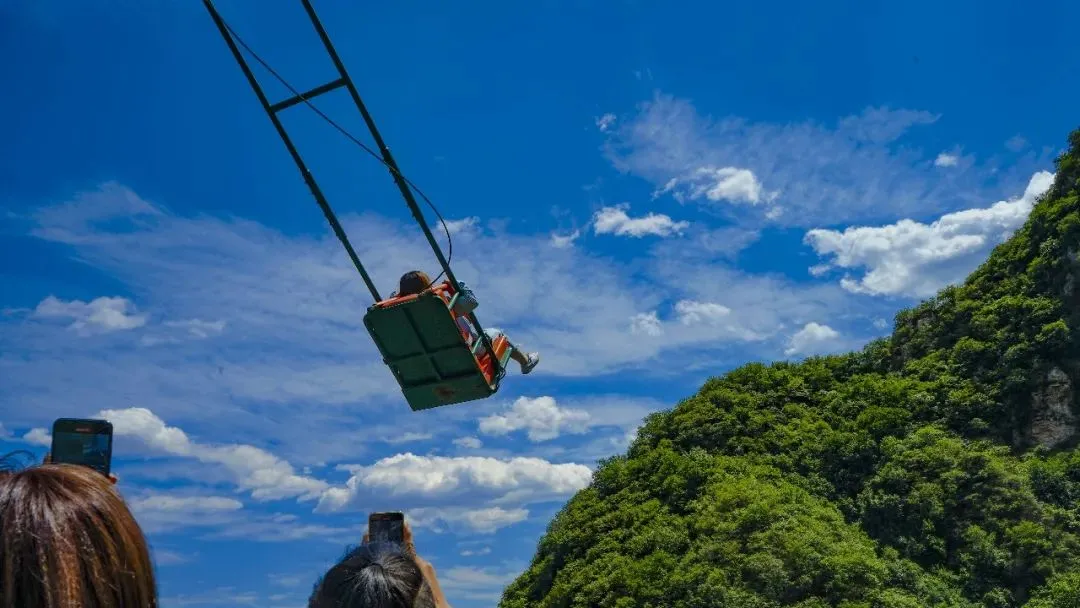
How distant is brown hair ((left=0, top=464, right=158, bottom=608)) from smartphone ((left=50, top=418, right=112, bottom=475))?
2.78 feet

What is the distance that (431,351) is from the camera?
328 inches

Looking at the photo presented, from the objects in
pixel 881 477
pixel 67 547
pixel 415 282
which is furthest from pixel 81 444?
pixel 881 477

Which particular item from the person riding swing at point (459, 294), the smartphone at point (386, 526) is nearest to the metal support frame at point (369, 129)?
the person riding swing at point (459, 294)

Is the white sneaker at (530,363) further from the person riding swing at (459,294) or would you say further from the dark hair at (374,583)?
the dark hair at (374,583)

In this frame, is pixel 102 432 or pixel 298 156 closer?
pixel 102 432

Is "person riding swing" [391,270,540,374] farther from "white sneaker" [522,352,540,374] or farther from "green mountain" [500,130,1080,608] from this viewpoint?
"green mountain" [500,130,1080,608]

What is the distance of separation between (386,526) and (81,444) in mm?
937

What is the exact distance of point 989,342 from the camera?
23.7 metres

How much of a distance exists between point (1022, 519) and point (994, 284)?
8.96 meters

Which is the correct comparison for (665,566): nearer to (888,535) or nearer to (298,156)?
(888,535)

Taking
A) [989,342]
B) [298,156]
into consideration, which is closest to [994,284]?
[989,342]

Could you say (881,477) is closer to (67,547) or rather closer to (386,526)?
(386,526)

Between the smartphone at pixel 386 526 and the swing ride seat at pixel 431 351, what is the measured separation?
5142mm

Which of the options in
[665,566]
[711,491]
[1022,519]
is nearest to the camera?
[1022,519]
